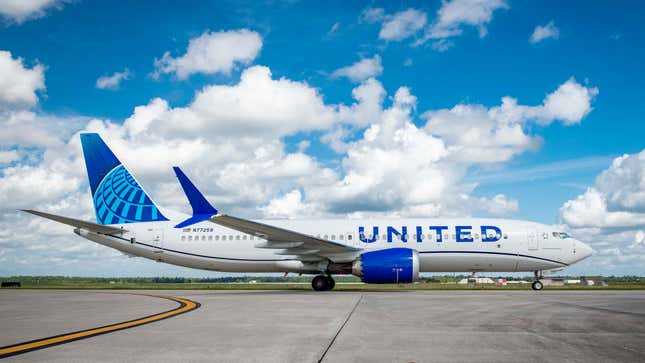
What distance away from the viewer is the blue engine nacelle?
1942 cm

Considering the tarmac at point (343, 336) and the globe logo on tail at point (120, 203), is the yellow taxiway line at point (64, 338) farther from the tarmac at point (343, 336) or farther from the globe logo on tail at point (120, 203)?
the globe logo on tail at point (120, 203)

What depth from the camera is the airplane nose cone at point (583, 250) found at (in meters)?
22.5

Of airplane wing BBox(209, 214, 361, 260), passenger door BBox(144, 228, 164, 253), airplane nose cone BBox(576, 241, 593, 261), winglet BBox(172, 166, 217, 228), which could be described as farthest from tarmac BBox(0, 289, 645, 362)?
passenger door BBox(144, 228, 164, 253)

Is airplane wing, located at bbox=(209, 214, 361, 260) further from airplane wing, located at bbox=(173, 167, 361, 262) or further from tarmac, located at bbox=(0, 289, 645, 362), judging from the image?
tarmac, located at bbox=(0, 289, 645, 362)

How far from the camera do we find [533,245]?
878 inches

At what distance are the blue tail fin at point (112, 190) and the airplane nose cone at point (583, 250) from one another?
20.5 m

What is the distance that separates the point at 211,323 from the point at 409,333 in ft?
12.2

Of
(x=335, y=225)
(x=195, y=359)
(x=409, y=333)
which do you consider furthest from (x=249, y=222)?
(x=195, y=359)

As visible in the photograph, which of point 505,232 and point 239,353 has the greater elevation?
point 505,232

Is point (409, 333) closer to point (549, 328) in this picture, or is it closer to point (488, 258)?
point (549, 328)

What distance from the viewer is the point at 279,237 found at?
2028 cm

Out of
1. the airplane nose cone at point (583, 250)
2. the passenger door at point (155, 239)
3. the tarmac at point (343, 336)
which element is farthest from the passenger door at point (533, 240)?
the passenger door at point (155, 239)

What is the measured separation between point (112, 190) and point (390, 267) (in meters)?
14.9

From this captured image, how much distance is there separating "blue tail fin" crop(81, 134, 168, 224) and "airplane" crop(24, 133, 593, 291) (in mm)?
48
